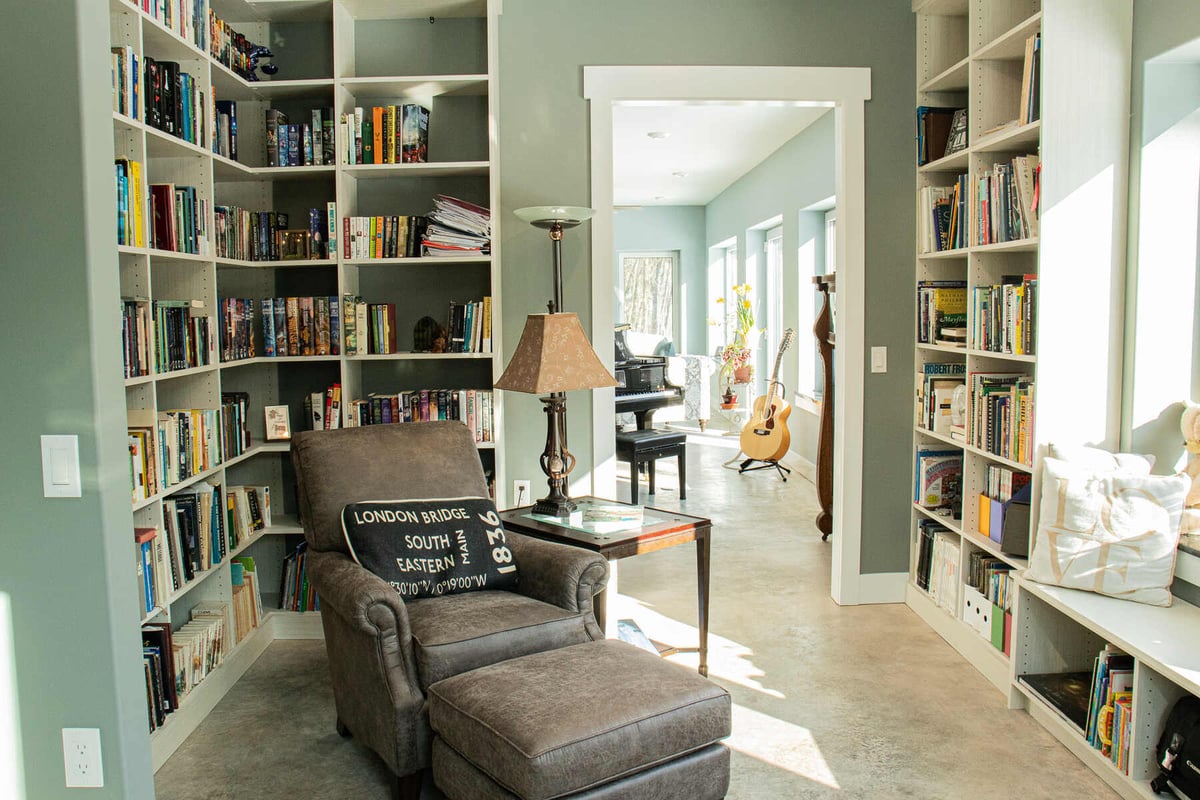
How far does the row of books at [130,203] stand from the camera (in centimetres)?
274

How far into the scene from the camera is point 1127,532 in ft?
9.36

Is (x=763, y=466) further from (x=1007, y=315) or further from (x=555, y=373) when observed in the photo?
(x=555, y=373)

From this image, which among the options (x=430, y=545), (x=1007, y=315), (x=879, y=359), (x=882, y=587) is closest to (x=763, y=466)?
(x=882, y=587)

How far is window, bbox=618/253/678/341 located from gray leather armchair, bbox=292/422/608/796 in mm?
10351

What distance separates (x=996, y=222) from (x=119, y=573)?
116 inches

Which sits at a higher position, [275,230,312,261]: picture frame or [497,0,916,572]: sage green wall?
[497,0,916,572]: sage green wall

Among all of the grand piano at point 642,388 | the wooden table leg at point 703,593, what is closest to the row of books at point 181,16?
the wooden table leg at point 703,593

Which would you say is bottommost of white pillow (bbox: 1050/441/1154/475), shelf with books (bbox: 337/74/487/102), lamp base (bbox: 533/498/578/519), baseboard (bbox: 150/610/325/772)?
baseboard (bbox: 150/610/325/772)

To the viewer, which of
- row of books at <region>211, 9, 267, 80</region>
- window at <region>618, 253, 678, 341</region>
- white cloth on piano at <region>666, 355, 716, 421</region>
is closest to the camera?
row of books at <region>211, 9, 267, 80</region>

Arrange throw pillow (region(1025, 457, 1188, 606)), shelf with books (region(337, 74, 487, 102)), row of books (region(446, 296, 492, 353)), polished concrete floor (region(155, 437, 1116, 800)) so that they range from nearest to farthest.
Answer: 1. polished concrete floor (region(155, 437, 1116, 800))
2. throw pillow (region(1025, 457, 1188, 606))
3. shelf with books (region(337, 74, 487, 102))
4. row of books (region(446, 296, 492, 353))

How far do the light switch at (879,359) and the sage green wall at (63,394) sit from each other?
3.11m

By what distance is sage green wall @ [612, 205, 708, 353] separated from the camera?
42.8 feet

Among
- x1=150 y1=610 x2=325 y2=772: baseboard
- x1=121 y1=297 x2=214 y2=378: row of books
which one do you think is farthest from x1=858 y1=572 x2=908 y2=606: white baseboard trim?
x1=121 y1=297 x2=214 y2=378: row of books

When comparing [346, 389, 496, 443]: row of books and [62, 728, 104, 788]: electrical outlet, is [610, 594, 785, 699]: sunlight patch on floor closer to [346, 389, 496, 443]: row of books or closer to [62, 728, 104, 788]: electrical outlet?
[346, 389, 496, 443]: row of books
